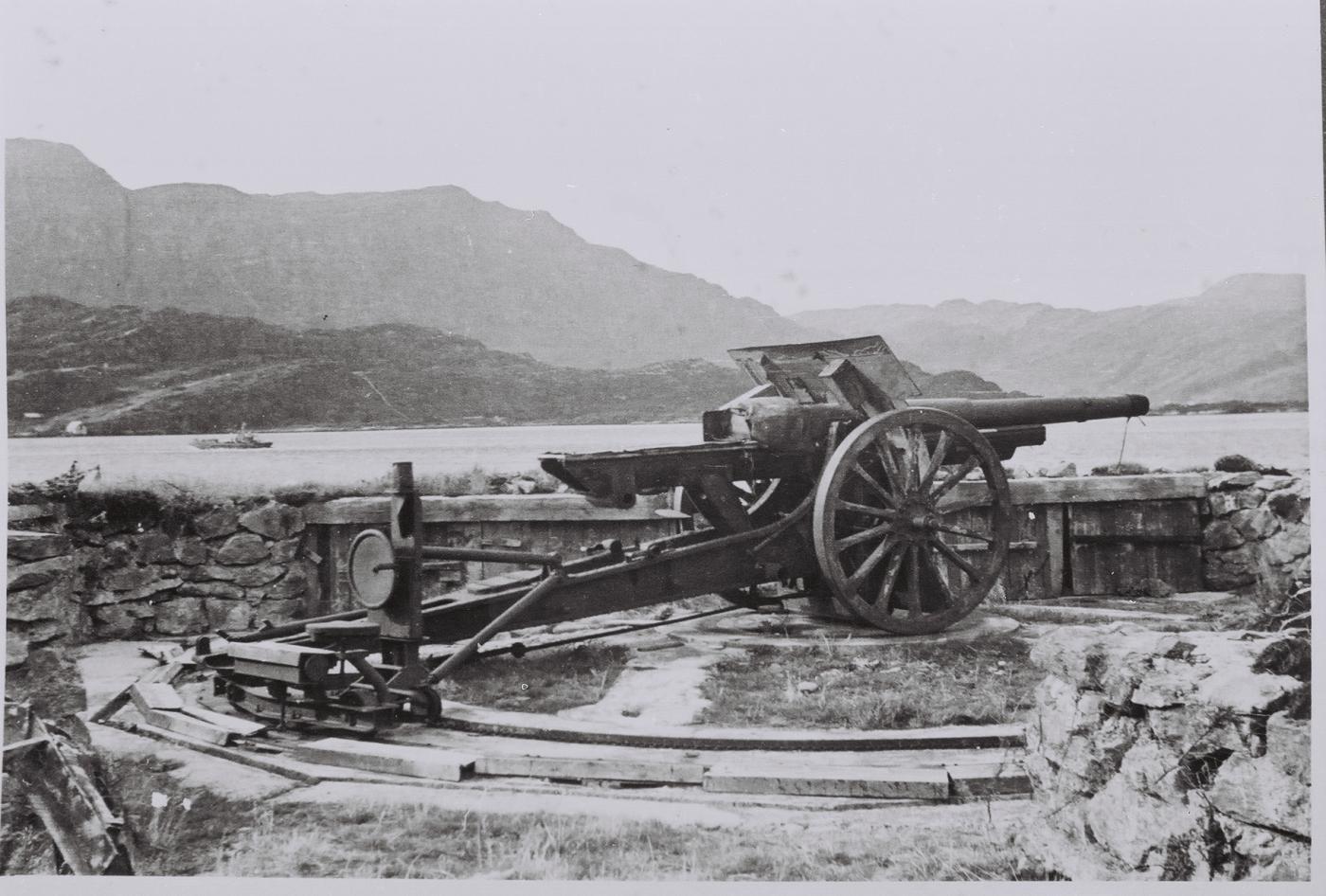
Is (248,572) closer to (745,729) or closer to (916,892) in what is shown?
(745,729)

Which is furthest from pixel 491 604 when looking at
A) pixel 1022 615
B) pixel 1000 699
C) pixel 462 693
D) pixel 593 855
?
pixel 1022 615

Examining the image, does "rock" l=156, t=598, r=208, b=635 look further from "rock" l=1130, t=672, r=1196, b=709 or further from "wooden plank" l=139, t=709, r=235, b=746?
"rock" l=1130, t=672, r=1196, b=709

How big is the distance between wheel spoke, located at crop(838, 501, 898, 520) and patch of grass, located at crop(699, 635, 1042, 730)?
0.72 m

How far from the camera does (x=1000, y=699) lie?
4.80 meters

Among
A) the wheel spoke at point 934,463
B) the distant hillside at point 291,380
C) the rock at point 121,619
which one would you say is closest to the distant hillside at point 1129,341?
the distant hillside at point 291,380

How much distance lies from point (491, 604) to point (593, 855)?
2.00 metres

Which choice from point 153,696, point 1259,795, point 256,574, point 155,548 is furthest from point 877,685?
point 155,548

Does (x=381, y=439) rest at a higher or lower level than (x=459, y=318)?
lower

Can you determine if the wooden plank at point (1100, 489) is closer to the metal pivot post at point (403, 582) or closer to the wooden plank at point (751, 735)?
the wooden plank at point (751, 735)

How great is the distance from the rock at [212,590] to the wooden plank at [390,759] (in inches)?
109

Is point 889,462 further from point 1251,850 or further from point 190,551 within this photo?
point 190,551

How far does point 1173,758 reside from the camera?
3.14 metres

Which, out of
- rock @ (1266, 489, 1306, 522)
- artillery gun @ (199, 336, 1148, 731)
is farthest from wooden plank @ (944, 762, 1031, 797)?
rock @ (1266, 489, 1306, 522)

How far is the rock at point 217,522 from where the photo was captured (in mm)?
6836
